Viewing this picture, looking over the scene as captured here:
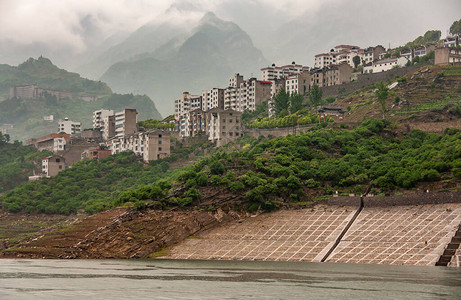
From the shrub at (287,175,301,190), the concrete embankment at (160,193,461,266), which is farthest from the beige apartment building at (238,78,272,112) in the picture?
the concrete embankment at (160,193,461,266)

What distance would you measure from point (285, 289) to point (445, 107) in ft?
276

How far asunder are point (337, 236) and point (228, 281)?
28.1 metres

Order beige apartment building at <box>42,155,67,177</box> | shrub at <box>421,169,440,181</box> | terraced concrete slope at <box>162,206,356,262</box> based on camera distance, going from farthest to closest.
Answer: beige apartment building at <box>42,155,67,177</box> < shrub at <box>421,169,440,181</box> < terraced concrete slope at <box>162,206,356,262</box>

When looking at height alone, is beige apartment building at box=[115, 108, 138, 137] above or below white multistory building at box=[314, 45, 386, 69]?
below

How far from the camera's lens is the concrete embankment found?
76312 millimetres

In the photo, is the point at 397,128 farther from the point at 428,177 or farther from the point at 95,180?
the point at 95,180

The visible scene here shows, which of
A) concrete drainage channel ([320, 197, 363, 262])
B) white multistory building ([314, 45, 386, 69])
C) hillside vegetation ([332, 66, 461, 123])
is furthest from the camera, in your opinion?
white multistory building ([314, 45, 386, 69])

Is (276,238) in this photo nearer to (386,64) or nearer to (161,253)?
(161,253)

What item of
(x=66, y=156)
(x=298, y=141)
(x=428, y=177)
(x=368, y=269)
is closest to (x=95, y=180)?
(x=66, y=156)

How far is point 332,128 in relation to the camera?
423 ft

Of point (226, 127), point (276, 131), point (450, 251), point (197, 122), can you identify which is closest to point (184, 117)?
point (197, 122)

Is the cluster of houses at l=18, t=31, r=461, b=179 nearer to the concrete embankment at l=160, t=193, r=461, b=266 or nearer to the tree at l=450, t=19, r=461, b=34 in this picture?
the tree at l=450, t=19, r=461, b=34

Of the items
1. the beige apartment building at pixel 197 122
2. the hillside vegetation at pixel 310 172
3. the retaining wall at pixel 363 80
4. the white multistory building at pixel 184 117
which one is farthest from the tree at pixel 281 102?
the hillside vegetation at pixel 310 172

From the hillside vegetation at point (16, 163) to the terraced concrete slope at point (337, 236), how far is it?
280ft
